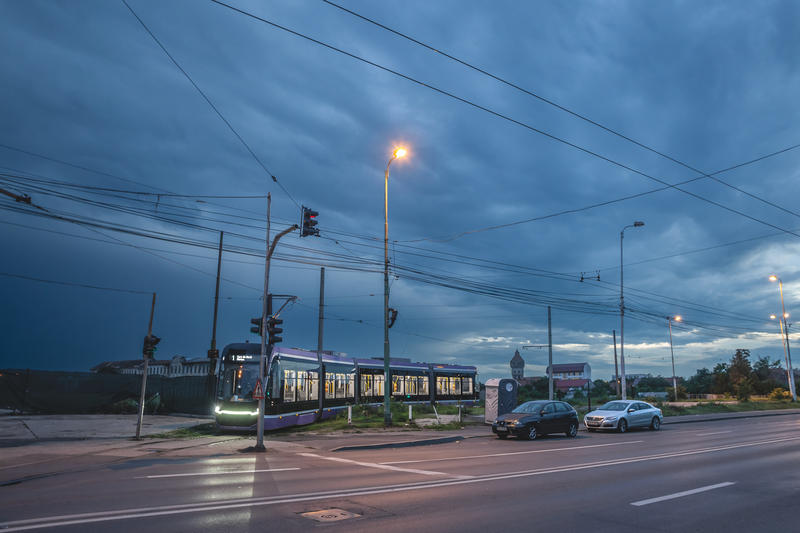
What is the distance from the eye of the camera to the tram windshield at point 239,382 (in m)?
21.8

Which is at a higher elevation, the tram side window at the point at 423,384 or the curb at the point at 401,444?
the tram side window at the point at 423,384

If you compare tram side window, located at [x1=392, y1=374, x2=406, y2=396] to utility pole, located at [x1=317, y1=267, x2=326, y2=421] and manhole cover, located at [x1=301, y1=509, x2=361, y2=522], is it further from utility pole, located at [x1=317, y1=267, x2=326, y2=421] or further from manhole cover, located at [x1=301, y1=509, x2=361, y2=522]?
manhole cover, located at [x1=301, y1=509, x2=361, y2=522]

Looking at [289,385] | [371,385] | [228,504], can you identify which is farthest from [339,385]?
[228,504]

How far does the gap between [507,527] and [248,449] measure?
1174 cm

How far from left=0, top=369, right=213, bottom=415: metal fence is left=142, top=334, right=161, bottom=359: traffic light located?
14051mm

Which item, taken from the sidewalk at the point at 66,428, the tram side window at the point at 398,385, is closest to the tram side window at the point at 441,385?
the tram side window at the point at 398,385

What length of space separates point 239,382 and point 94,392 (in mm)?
18751

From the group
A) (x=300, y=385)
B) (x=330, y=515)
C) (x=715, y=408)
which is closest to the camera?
(x=330, y=515)

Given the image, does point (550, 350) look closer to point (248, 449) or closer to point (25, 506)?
point (248, 449)

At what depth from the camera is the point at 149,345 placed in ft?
67.8

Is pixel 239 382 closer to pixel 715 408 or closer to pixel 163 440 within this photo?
pixel 163 440

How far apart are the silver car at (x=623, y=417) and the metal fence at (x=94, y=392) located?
23120mm

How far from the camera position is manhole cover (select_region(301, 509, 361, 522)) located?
281 inches

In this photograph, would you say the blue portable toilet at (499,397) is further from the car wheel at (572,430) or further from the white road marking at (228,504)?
the white road marking at (228,504)
